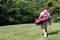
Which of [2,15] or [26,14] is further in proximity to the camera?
[26,14]

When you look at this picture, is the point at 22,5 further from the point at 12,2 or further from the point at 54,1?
the point at 54,1

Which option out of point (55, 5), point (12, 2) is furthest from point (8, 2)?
point (55, 5)

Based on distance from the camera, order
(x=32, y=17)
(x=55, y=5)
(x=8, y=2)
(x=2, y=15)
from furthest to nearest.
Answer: (x=55, y=5), (x=32, y=17), (x=8, y=2), (x=2, y=15)

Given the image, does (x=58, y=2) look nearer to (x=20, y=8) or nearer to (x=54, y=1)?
(x=54, y=1)

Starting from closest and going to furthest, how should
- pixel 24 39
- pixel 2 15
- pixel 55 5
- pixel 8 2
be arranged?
pixel 24 39
pixel 2 15
pixel 8 2
pixel 55 5

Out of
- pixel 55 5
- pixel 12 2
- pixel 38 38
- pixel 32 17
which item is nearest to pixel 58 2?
pixel 55 5

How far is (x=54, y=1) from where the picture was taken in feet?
102

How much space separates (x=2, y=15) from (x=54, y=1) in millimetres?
8597

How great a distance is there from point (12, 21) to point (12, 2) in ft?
9.87

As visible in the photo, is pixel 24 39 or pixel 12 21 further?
pixel 12 21

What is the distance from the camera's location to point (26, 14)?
27750 millimetres

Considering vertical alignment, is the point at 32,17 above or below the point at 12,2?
below

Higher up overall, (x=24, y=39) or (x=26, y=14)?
(x=24, y=39)

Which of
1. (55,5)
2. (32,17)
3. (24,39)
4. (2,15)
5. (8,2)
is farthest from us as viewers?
(55,5)
